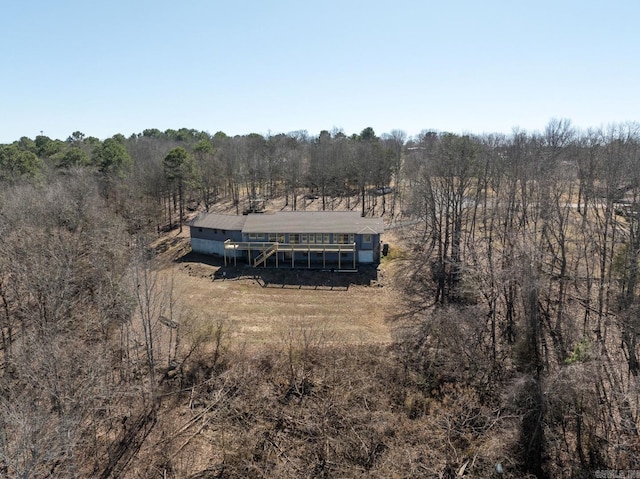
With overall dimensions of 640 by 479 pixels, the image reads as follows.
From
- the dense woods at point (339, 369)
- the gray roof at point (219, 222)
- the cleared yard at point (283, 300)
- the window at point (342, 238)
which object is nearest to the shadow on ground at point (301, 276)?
the cleared yard at point (283, 300)

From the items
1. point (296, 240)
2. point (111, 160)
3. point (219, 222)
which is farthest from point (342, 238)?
point (111, 160)

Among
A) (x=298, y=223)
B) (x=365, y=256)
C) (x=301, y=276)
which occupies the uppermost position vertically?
(x=298, y=223)

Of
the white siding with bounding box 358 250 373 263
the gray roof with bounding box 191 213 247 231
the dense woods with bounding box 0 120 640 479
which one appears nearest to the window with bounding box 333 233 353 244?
the white siding with bounding box 358 250 373 263

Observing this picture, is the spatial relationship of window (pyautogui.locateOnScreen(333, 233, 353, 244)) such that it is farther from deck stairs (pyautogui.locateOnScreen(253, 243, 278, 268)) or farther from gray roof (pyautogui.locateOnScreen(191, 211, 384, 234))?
deck stairs (pyautogui.locateOnScreen(253, 243, 278, 268))

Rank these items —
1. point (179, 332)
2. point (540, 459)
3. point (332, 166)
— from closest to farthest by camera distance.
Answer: point (540, 459), point (179, 332), point (332, 166)

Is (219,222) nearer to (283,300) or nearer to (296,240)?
(296,240)

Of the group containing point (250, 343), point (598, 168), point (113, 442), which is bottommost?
point (113, 442)

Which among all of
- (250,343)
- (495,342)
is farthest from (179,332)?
(495,342)

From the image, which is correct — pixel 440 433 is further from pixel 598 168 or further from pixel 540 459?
pixel 598 168
